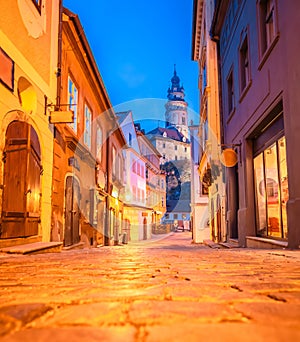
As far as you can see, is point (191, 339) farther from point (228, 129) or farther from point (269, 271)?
point (228, 129)

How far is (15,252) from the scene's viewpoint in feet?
18.6

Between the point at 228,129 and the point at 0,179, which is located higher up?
the point at 228,129

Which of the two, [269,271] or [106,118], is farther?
[106,118]

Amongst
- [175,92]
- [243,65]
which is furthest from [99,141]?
[175,92]

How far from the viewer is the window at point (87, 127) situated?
44.2 ft

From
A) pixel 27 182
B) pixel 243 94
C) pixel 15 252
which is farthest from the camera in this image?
pixel 243 94

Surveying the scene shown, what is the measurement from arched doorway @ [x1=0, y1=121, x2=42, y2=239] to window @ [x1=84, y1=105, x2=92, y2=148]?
19.4ft

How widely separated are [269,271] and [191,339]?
89.4 inches

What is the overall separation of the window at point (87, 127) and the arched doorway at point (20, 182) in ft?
19.4

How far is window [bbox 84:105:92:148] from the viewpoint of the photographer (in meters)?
13.5

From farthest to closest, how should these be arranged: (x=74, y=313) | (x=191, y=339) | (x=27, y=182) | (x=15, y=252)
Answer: (x=27, y=182)
(x=15, y=252)
(x=74, y=313)
(x=191, y=339)

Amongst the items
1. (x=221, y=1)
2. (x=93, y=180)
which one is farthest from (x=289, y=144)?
(x=93, y=180)

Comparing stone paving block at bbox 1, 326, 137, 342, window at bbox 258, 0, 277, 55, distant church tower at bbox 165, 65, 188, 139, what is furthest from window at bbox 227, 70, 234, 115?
distant church tower at bbox 165, 65, 188, 139

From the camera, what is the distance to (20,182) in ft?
22.2
